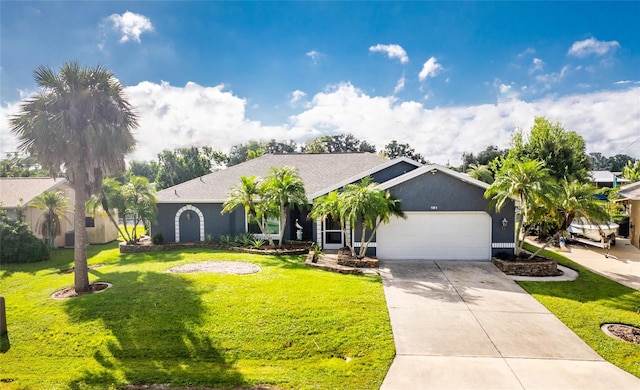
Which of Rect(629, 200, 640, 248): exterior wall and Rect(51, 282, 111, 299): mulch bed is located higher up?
Rect(629, 200, 640, 248): exterior wall

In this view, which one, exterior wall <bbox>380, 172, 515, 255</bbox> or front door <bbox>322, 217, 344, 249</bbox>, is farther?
front door <bbox>322, 217, 344, 249</bbox>

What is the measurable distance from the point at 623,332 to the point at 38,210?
26947 mm

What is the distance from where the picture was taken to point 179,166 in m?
42.7

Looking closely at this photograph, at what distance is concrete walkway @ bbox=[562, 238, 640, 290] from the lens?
41.3ft

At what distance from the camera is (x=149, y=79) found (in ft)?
50.1

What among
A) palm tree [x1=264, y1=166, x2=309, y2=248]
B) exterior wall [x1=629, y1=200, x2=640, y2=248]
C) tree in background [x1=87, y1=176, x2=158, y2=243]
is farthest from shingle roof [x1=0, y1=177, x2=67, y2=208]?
exterior wall [x1=629, y1=200, x2=640, y2=248]

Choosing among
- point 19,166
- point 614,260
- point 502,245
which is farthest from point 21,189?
point 614,260

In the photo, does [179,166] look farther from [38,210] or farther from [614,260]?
[614,260]

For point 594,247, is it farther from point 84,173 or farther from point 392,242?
point 84,173

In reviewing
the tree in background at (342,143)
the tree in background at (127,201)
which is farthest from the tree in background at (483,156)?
the tree in background at (127,201)

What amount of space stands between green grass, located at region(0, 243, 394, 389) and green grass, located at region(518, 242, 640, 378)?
4.75 metres

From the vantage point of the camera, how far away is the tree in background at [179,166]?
140 feet

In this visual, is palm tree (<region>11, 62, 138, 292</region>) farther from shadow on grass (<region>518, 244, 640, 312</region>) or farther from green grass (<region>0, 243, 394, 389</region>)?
shadow on grass (<region>518, 244, 640, 312</region>)

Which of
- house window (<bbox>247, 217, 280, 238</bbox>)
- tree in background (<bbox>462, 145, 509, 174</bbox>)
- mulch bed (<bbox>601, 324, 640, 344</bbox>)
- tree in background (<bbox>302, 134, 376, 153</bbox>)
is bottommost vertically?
mulch bed (<bbox>601, 324, 640, 344</bbox>)
